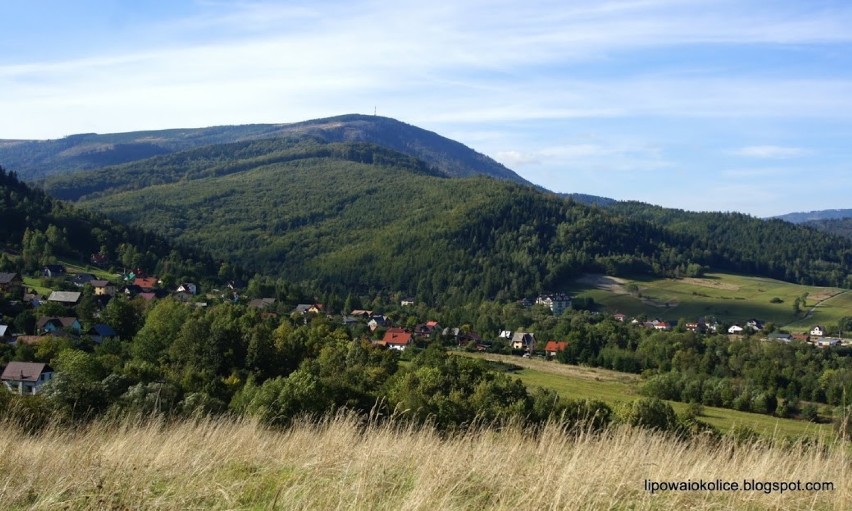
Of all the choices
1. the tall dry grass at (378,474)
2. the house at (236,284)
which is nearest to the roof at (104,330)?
the house at (236,284)

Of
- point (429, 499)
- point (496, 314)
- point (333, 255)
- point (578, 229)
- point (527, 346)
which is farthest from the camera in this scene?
point (578, 229)

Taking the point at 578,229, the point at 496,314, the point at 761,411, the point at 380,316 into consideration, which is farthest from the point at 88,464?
the point at 578,229

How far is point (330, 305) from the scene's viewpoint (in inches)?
3516

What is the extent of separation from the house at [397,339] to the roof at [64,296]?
28.0m

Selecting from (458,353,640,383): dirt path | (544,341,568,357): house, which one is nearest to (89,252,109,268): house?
(458,353,640,383): dirt path

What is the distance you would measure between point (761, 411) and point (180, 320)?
4148 centimetres

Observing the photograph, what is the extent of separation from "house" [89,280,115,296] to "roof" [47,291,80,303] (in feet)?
26.7

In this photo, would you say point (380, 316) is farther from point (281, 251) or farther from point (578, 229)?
point (578, 229)

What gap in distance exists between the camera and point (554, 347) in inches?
3086

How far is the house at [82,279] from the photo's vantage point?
68062 millimetres

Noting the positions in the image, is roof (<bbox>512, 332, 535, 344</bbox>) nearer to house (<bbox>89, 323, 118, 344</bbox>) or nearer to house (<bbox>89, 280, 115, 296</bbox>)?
house (<bbox>89, 280, 115, 296</bbox>)

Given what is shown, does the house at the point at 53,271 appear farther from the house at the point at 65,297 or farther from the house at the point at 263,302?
the house at the point at 263,302

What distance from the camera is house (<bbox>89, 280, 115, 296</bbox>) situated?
67000 mm

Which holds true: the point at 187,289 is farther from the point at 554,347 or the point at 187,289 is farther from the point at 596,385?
the point at 596,385
